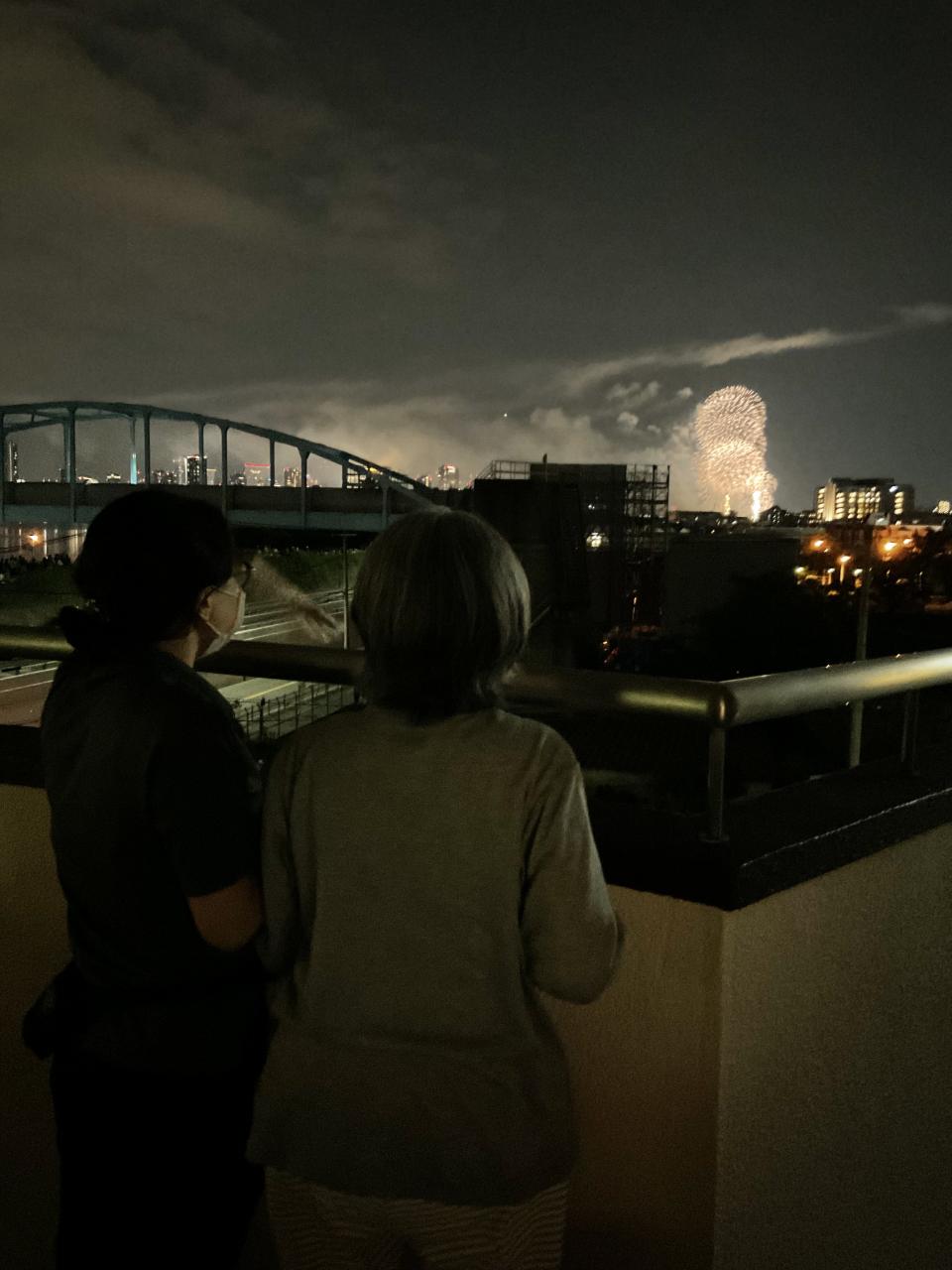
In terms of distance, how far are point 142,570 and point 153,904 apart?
0.45 meters

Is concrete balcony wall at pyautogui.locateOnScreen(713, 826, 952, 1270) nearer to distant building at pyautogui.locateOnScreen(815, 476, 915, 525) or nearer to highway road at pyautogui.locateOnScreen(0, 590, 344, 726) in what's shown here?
highway road at pyautogui.locateOnScreen(0, 590, 344, 726)

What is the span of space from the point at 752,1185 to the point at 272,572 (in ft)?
4.40

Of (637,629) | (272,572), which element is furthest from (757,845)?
(637,629)

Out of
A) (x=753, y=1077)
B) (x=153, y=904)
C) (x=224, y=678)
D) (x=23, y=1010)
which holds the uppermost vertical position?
(x=153, y=904)

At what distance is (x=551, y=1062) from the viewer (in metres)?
1.26

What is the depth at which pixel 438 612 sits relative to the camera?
3.76 feet

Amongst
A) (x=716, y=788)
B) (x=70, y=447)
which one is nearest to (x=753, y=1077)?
(x=716, y=788)

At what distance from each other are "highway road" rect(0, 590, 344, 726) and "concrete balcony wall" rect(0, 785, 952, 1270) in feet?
3.19

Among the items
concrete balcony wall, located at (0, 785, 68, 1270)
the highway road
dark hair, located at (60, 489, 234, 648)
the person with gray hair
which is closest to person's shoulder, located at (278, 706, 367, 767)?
the person with gray hair

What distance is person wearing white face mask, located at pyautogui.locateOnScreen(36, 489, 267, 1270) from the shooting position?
1.27 metres

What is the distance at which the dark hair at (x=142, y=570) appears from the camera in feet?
4.39

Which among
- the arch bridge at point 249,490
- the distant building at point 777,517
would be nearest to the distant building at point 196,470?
the arch bridge at point 249,490

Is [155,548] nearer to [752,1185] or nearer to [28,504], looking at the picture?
[752,1185]

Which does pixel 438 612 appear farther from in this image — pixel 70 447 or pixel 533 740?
pixel 70 447
